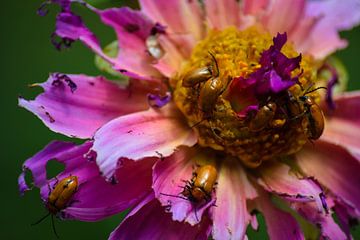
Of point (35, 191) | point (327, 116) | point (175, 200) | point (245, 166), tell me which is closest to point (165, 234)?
point (175, 200)

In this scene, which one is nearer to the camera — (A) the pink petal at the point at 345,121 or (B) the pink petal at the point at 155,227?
(B) the pink petal at the point at 155,227

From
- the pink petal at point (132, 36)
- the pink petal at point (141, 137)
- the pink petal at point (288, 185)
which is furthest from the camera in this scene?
the pink petal at point (132, 36)

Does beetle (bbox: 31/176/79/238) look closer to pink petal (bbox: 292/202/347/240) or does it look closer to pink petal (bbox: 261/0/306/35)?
pink petal (bbox: 292/202/347/240)

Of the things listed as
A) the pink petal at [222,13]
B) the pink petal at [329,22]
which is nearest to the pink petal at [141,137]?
the pink petal at [222,13]

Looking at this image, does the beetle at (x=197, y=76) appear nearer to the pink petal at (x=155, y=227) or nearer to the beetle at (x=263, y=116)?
the beetle at (x=263, y=116)

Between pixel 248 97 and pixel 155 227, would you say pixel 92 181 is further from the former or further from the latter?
pixel 248 97

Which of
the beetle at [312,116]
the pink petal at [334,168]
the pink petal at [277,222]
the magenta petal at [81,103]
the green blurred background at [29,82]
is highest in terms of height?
the beetle at [312,116]
